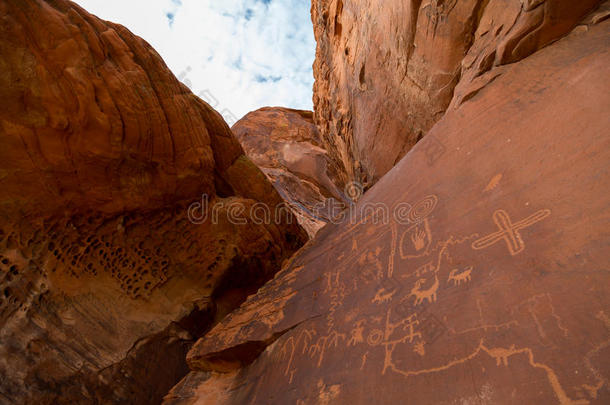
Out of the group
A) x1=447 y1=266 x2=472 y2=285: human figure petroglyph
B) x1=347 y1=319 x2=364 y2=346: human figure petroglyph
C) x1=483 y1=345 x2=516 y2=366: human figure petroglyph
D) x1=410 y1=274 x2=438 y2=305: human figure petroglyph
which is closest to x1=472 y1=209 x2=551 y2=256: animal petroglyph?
x1=447 y1=266 x2=472 y2=285: human figure petroglyph

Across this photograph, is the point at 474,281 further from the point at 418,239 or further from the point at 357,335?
the point at 357,335

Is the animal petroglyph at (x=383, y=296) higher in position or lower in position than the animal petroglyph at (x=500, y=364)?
higher

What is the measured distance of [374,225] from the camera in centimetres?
311

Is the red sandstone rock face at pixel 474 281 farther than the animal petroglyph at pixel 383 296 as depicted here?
No

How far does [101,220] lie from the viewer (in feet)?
12.2

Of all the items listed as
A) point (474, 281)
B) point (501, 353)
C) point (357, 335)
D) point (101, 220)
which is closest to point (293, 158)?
point (101, 220)

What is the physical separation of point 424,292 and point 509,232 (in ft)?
2.00

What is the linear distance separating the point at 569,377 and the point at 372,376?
0.96 metres

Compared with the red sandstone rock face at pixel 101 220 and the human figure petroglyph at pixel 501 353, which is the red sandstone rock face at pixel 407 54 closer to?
the human figure petroglyph at pixel 501 353

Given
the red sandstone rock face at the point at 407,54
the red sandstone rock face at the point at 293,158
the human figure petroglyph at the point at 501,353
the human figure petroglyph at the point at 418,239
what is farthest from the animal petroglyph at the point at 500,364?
the red sandstone rock face at the point at 293,158

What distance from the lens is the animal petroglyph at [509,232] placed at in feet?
5.49

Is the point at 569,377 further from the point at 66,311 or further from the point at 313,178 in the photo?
the point at 313,178

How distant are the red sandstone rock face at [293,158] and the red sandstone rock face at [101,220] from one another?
499 centimetres

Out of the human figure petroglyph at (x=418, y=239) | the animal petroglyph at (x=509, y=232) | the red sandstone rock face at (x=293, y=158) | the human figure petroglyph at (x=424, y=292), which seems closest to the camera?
the animal petroglyph at (x=509, y=232)
